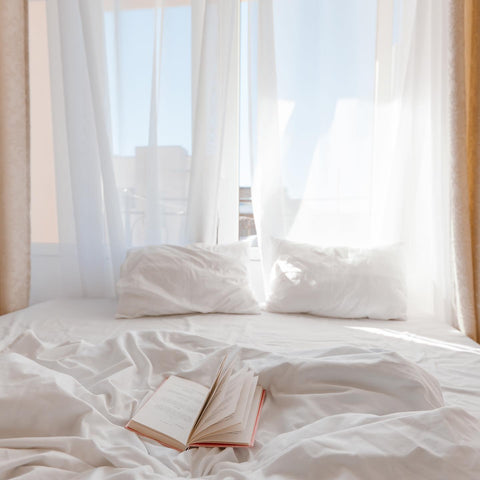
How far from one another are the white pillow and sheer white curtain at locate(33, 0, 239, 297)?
8.2 inches

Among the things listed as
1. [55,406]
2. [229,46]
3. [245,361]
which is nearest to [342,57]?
[229,46]

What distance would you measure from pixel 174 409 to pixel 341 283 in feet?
3.68

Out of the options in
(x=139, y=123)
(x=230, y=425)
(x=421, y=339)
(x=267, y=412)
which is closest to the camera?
(x=230, y=425)

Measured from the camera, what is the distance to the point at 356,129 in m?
1.95

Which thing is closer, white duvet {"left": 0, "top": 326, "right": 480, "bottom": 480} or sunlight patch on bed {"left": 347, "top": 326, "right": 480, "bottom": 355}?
white duvet {"left": 0, "top": 326, "right": 480, "bottom": 480}

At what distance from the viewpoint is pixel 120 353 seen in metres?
1.08

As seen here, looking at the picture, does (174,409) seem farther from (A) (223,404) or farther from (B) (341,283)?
(B) (341,283)

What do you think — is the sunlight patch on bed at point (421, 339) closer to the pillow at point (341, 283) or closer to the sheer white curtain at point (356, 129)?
the pillow at point (341, 283)

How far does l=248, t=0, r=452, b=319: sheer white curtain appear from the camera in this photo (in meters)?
1.86

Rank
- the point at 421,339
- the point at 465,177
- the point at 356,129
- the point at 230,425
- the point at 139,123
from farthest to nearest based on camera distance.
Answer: the point at 139,123 < the point at 356,129 < the point at 465,177 < the point at 421,339 < the point at 230,425

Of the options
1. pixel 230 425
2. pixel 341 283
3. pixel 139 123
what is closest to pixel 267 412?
pixel 230 425

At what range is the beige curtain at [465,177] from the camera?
1704mm

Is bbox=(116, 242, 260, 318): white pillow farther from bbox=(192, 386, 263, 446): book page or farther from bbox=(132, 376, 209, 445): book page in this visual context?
bbox=(192, 386, 263, 446): book page

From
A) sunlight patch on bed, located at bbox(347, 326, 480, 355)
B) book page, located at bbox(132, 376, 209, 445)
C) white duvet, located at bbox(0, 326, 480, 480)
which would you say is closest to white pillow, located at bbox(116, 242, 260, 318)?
sunlight patch on bed, located at bbox(347, 326, 480, 355)
